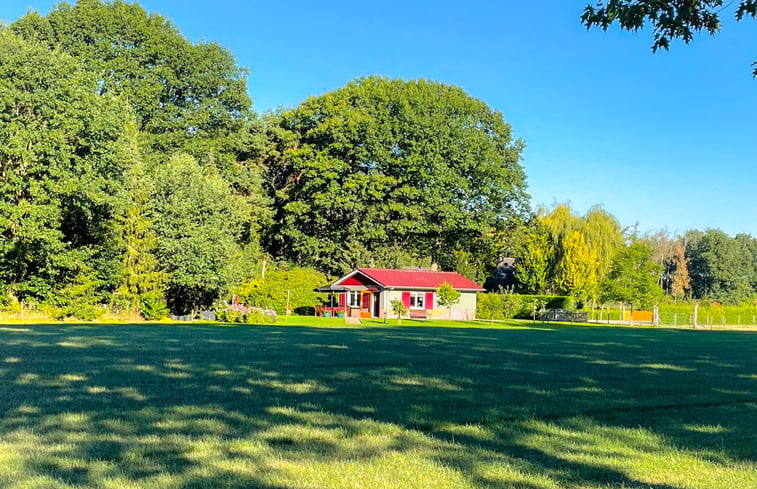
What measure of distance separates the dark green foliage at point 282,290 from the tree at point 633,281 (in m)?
21.4

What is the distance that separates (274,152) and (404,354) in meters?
40.7

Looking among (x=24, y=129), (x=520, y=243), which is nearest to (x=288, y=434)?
(x=24, y=129)

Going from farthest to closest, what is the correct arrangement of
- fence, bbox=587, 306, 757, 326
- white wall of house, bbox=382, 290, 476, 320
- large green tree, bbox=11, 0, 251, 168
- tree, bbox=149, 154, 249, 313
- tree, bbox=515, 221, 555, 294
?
tree, bbox=515, 221, 555, 294 → fence, bbox=587, 306, 757, 326 → white wall of house, bbox=382, 290, 476, 320 → large green tree, bbox=11, 0, 251, 168 → tree, bbox=149, 154, 249, 313

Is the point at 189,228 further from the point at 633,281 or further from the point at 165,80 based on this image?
the point at 633,281

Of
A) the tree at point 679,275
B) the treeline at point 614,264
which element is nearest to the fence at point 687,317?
the treeline at point 614,264

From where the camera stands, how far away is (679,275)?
94750 mm

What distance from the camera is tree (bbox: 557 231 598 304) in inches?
2336

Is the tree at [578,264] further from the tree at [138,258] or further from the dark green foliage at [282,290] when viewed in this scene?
the tree at [138,258]

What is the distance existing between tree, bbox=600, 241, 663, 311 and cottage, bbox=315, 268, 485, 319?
10.8 metres

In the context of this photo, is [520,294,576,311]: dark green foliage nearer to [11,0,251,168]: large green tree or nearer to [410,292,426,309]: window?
[410,292,426,309]: window

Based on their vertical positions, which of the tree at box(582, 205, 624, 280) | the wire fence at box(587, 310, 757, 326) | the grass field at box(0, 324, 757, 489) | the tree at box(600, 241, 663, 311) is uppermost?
the tree at box(582, 205, 624, 280)

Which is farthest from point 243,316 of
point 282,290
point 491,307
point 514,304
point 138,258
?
point 491,307

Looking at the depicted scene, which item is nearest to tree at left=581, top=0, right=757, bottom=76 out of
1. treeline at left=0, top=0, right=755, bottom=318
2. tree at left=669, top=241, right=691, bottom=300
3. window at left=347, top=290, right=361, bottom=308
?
treeline at left=0, top=0, right=755, bottom=318

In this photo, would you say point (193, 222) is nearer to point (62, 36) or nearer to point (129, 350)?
point (62, 36)
